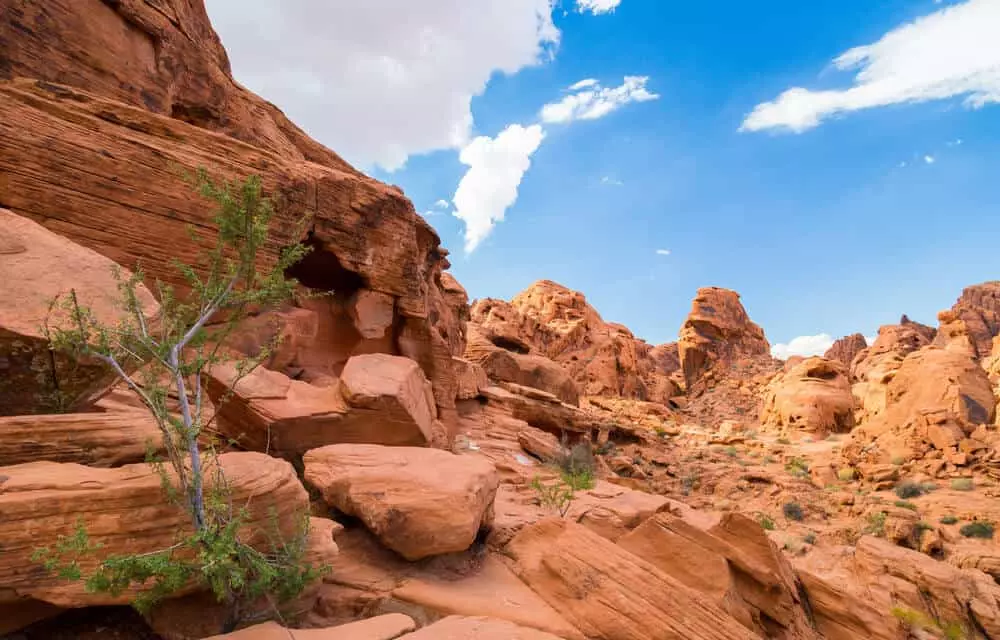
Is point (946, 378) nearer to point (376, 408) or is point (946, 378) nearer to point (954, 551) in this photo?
point (954, 551)

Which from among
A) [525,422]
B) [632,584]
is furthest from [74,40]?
[525,422]

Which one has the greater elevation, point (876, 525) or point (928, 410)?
point (928, 410)

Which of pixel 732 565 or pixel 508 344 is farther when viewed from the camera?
pixel 508 344

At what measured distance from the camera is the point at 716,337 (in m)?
57.6

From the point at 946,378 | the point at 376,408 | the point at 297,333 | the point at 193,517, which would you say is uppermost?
Result: the point at 946,378

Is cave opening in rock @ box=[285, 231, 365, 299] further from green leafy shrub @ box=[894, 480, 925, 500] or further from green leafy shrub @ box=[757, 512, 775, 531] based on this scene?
green leafy shrub @ box=[894, 480, 925, 500]

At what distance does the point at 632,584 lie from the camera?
5477mm

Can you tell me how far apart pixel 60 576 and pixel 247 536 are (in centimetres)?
125

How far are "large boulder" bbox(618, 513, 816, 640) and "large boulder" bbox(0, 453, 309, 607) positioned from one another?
526 cm

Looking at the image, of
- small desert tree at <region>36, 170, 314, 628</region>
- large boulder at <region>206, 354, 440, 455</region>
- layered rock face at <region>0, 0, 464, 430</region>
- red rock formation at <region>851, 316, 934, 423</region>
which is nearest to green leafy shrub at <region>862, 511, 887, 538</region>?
red rock formation at <region>851, 316, 934, 423</region>

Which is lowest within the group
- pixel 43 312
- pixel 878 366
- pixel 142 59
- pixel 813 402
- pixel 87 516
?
pixel 87 516

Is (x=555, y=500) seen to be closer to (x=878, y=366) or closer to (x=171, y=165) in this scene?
(x=171, y=165)

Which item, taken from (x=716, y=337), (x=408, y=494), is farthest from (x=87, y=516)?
(x=716, y=337)

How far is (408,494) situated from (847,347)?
3787 inches
